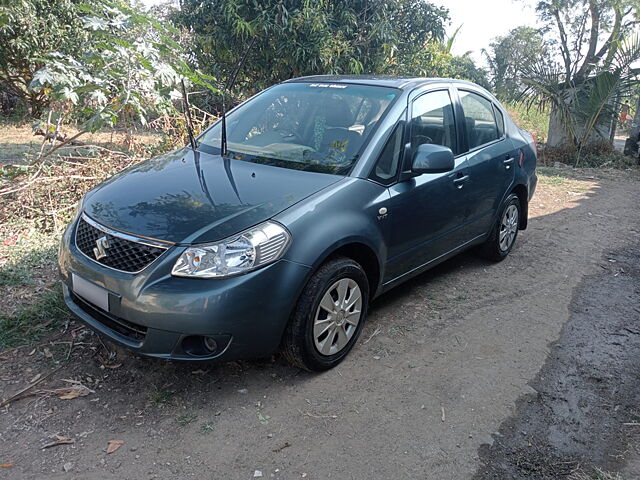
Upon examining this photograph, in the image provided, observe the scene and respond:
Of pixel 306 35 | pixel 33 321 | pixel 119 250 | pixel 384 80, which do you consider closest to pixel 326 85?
pixel 384 80

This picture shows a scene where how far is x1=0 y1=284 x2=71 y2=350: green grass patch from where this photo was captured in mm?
3521

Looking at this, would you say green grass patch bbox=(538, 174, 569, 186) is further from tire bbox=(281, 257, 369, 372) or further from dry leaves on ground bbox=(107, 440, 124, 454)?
dry leaves on ground bbox=(107, 440, 124, 454)

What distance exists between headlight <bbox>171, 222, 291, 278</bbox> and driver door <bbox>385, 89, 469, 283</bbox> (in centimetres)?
101

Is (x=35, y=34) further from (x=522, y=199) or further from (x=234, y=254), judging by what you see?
(x=234, y=254)

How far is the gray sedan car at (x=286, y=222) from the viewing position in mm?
2742

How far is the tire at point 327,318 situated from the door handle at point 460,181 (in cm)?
123

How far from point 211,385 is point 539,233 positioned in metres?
4.63

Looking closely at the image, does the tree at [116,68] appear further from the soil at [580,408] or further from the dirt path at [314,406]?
the soil at [580,408]

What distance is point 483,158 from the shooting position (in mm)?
4512

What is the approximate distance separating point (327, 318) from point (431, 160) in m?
1.24

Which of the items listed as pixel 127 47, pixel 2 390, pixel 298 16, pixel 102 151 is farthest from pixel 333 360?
pixel 298 16

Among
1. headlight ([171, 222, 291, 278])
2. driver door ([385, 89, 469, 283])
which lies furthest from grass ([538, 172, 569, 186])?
headlight ([171, 222, 291, 278])

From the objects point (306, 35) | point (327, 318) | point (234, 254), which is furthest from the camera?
point (306, 35)

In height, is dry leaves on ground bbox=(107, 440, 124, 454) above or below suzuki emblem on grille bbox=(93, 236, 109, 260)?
below
